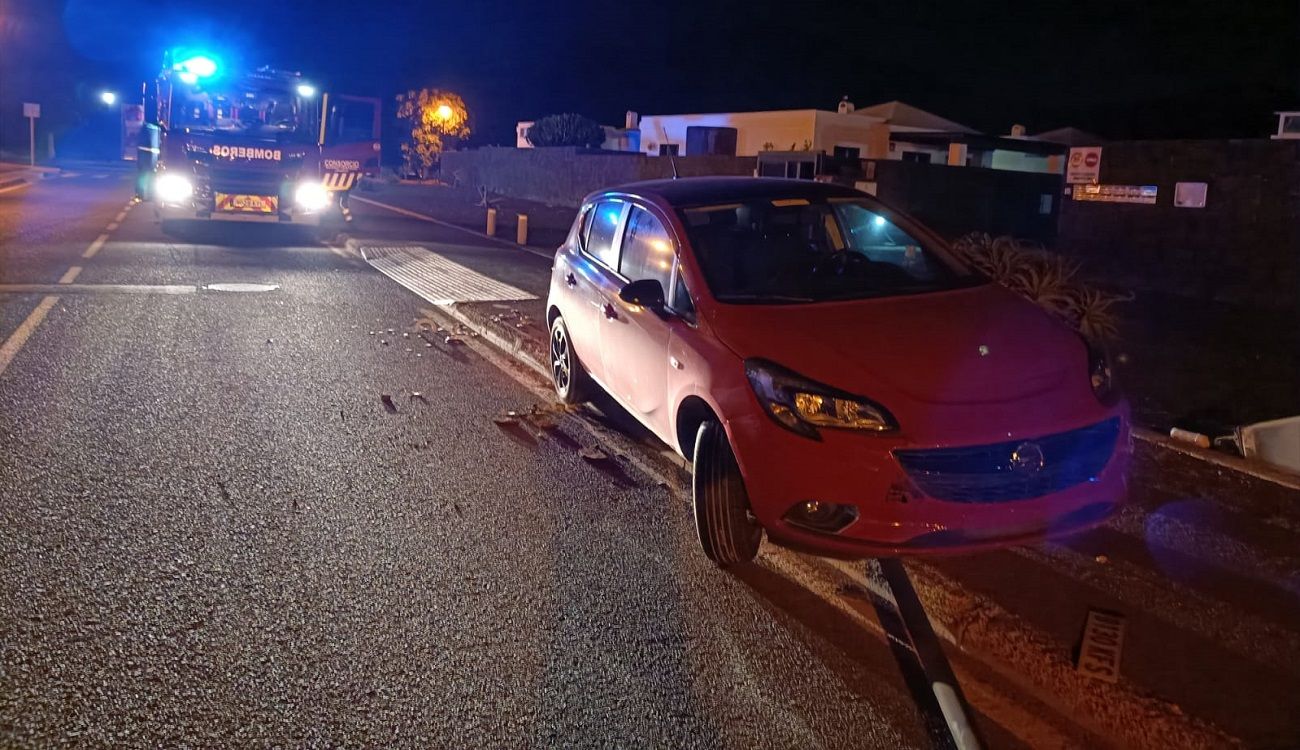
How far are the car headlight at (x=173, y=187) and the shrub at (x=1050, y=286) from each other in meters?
12.8

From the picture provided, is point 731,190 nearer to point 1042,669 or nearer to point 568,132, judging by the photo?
point 1042,669

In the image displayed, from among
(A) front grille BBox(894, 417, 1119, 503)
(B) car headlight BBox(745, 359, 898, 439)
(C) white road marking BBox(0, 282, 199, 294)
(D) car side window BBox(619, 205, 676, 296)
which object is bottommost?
(C) white road marking BBox(0, 282, 199, 294)

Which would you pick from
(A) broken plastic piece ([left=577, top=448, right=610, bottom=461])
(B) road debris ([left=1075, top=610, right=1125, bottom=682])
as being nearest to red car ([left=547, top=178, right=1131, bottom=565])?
(B) road debris ([left=1075, top=610, right=1125, bottom=682])

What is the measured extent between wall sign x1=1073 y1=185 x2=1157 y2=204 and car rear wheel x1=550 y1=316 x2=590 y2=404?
11453mm

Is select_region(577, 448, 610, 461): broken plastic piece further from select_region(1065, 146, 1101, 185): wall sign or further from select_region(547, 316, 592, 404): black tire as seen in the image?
select_region(1065, 146, 1101, 185): wall sign

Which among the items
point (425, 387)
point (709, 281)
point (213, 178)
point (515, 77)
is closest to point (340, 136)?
point (213, 178)

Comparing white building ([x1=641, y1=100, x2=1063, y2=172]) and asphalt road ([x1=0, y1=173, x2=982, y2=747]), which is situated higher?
white building ([x1=641, y1=100, x2=1063, y2=172])

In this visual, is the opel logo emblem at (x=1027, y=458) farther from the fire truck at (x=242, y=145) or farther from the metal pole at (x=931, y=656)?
the fire truck at (x=242, y=145)

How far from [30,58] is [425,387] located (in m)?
76.8

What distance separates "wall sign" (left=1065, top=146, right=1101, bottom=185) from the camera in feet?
56.9

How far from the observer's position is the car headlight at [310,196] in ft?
66.1

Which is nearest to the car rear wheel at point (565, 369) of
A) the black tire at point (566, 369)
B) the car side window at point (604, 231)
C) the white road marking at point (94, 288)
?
the black tire at point (566, 369)

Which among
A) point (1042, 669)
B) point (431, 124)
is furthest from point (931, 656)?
point (431, 124)

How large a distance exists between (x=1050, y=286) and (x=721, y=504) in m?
7.86
